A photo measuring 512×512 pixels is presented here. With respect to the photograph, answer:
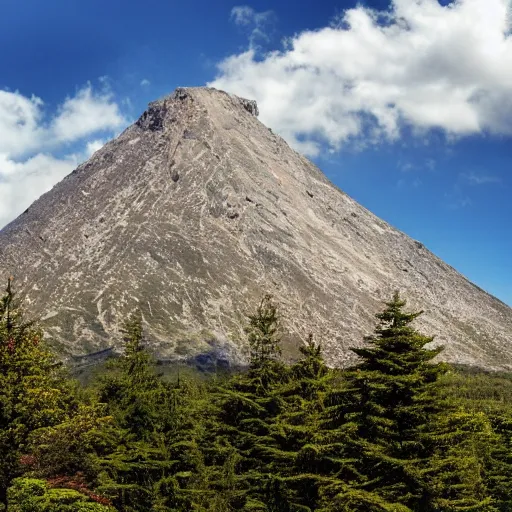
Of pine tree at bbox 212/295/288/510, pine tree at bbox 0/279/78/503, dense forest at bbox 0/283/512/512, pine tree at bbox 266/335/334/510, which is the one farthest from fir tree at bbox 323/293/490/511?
pine tree at bbox 0/279/78/503

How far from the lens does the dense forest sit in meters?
23.7

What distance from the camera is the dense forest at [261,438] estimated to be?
932 inches

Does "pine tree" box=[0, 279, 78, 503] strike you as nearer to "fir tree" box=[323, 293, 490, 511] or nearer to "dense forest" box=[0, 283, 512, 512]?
"dense forest" box=[0, 283, 512, 512]

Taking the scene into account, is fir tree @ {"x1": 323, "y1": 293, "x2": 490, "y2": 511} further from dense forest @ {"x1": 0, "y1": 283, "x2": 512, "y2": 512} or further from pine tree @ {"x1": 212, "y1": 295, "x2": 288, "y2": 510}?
pine tree @ {"x1": 212, "y1": 295, "x2": 288, "y2": 510}

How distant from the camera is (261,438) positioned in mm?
29078

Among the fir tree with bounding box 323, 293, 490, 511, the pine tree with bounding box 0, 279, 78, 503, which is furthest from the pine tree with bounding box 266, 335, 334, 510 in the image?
the pine tree with bounding box 0, 279, 78, 503

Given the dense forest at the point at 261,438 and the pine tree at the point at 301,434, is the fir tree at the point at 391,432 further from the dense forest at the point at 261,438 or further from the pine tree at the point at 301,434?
the pine tree at the point at 301,434

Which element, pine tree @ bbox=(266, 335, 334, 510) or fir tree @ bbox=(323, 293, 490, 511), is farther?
pine tree @ bbox=(266, 335, 334, 510)

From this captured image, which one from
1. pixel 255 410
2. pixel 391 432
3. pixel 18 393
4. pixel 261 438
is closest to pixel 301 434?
pixel 261 438

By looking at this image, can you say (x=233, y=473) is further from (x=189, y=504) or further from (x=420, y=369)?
(x=420, y=369)

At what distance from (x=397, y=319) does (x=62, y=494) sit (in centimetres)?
1814

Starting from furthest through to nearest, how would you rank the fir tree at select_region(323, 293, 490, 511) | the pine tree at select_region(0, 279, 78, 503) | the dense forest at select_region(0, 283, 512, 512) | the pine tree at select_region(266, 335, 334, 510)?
the pine tree at select_region(266, 335, 334, 510), the pine tree at select_region(0, 279, 78, 503), the dense forest at select_region(0, 283, 512, 512), the fir tree at select_region(323, 293, 490, 511)

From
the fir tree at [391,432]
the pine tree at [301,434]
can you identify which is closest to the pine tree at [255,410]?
the pine tree at [301,434]

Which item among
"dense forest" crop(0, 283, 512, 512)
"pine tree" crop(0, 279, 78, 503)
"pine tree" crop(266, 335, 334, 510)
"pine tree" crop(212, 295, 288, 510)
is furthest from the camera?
"pine tree" crop(212, 295, 288, 510)
